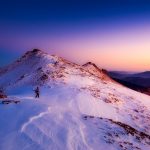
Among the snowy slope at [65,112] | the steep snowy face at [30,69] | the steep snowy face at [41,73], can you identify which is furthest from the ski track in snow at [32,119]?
the steep snowy face at [30,69]

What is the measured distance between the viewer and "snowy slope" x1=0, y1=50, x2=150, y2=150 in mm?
19297

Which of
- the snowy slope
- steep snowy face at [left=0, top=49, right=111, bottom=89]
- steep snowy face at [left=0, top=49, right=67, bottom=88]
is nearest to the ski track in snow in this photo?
the snowy slope

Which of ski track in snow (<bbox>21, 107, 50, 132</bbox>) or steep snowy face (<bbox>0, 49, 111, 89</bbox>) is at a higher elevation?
steep snowy face (<bbox>0, 49, 111, 89</bbox>)

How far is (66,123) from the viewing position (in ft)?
A: 74.4

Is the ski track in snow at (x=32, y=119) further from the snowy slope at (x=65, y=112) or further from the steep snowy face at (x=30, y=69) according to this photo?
the steep snowy face at (x=30, y=69)

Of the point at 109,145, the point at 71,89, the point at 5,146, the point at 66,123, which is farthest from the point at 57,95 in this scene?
the point at 5,146

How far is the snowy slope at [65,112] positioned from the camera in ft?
63.3

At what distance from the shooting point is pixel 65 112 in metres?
26.3

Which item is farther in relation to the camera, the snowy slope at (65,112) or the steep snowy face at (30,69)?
the steep snowy face at (30,69)

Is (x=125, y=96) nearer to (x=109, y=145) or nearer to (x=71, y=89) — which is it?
(x=71, y=89)

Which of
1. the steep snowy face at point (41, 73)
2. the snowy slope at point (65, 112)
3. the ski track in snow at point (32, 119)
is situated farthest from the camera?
Answer: the steep snowy face at point (41, 73)

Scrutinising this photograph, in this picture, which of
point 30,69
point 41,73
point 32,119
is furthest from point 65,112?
point 30,69

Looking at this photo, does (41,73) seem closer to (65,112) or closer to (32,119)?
(65,112)

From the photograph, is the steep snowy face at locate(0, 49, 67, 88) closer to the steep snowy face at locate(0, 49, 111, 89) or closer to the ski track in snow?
the steep snowy face at locate(0, 49, 111, 89)
